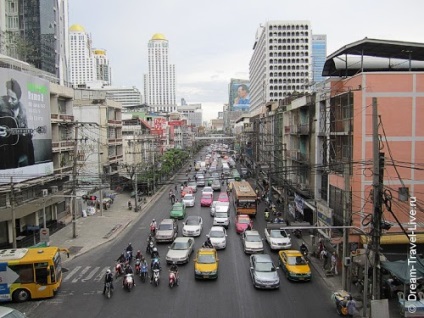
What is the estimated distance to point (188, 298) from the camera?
19.8 metres

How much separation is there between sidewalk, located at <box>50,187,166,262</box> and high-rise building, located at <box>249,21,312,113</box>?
93.9m

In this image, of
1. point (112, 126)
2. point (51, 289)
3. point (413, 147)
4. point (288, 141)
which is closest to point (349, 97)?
point (413, 147)

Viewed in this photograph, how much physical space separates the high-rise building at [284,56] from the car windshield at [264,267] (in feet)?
374

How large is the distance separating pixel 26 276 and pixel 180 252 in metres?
9.01

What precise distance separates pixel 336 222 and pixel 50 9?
71.1m

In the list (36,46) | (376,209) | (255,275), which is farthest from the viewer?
(36,46)

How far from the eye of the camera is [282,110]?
4941 centimetres

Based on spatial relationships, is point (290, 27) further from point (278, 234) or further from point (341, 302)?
point (341, 302)

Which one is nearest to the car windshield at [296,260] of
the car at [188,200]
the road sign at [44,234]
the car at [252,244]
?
the car at [252,244]

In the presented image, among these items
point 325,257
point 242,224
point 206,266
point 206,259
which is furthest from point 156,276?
point 242,224

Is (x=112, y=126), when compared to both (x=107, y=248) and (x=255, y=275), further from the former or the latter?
(x=255, y=275)

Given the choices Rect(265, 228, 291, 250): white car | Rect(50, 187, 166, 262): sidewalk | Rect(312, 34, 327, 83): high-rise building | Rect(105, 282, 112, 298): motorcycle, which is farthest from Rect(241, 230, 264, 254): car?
Rect(312, 34, 327, 83): high-rise building

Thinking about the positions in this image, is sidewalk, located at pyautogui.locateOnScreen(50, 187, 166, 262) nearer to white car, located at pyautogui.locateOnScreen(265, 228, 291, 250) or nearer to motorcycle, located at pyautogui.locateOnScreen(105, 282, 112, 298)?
motorcycle, located at pyautogui.locateOnScreen(105, 282, 112, 298)

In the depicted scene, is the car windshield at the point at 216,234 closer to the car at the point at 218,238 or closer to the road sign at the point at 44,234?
the car at the point at 218,238
